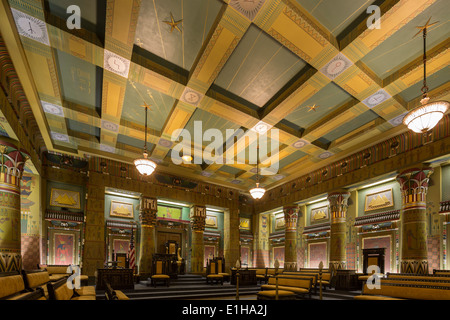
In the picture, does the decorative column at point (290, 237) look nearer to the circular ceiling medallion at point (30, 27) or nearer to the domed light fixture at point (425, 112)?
the domed light fixture at point (425, 112)

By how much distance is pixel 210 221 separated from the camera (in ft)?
47.6

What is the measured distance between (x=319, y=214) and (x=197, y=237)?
642cm

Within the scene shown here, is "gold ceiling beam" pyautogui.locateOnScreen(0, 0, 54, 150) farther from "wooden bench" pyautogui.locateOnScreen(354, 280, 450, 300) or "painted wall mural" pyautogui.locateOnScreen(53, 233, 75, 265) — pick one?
"wooden bench" pyautogui.locateOnScreen(354, 280, 450, 300)

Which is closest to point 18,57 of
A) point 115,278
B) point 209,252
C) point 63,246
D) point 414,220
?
point 115,278

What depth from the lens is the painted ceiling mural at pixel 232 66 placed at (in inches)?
189

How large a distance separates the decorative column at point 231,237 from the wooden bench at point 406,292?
919 centimetres

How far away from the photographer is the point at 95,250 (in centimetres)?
1003

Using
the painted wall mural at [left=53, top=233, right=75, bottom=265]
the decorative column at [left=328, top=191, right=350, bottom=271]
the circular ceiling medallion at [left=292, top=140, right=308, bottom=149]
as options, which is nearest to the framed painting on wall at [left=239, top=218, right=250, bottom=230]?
the decorative column at [left=328, top=191, right=350, bottom=271]

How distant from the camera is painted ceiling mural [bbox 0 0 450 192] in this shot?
4801mm

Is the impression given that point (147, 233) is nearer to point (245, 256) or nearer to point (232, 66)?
point (245, 256)

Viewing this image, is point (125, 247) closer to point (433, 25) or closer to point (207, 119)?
point (207, 119)

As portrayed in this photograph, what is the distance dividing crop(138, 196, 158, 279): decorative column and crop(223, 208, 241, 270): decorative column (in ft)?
14.3
